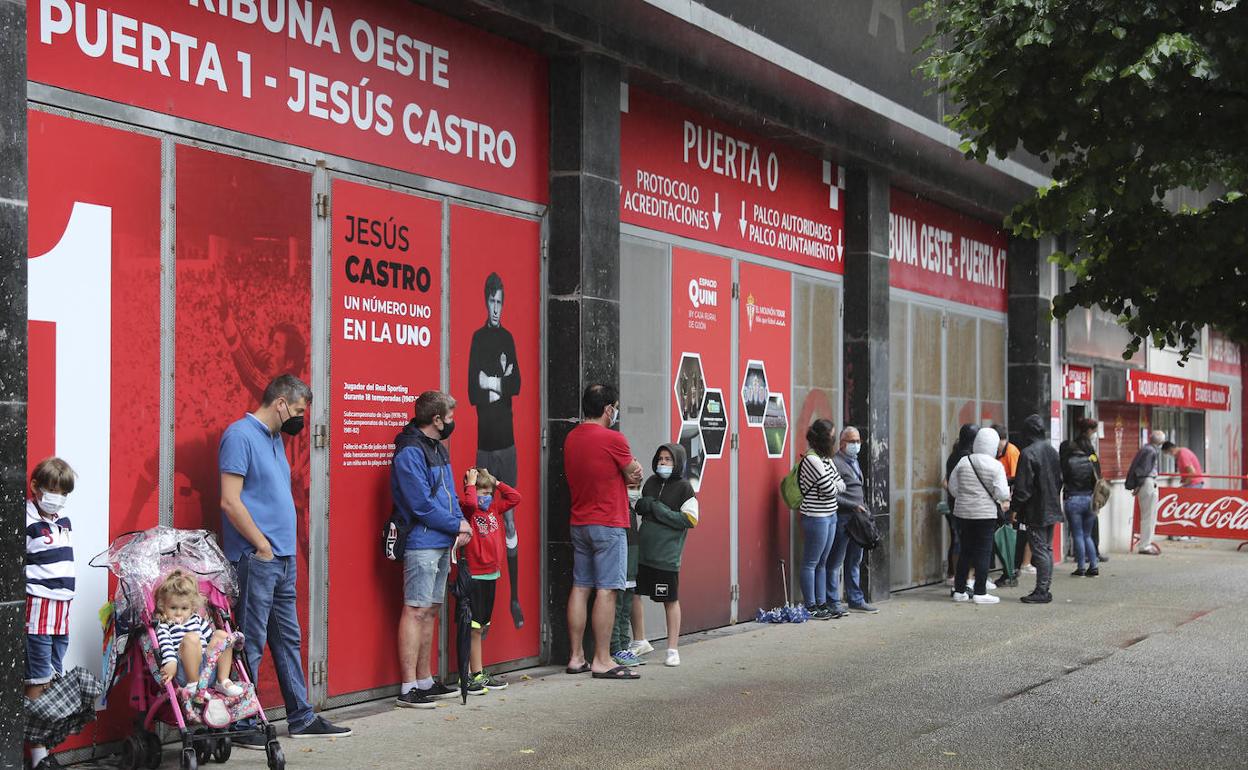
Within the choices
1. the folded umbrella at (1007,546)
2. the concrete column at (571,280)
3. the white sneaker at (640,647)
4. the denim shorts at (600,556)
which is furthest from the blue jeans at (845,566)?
the denim shorts at (600,556)

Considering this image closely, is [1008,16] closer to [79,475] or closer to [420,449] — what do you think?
[420,449]

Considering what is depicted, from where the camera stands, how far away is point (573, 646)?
34.2ft

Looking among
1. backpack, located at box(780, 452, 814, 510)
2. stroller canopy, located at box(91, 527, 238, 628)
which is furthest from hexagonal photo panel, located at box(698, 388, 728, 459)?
stroller canopy, located at box(91, 527, 238, 628)

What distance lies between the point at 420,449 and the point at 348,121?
6.65 ft

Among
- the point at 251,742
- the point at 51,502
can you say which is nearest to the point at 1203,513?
the point at 251,742

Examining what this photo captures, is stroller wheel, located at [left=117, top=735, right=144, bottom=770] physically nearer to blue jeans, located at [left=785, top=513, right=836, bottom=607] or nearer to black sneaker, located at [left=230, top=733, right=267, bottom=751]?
black sneaker, located at [left=230, top=733, right=267, bottom=751]

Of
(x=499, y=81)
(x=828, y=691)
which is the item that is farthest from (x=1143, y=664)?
(x=499, y=81)

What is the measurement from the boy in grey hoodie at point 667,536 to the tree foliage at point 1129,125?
320 cm

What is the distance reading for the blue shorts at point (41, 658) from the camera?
21.6 ft

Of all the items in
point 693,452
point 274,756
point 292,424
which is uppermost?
point 292,424

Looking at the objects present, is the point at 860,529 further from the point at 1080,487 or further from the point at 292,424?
the point at 292,424

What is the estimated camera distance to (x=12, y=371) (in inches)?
253

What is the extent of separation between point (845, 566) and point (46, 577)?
976 centimetres

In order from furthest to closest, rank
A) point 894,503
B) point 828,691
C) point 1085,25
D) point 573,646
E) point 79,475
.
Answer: point 894,503 → point 573,646 → point 828,691 → point 1085,25 → point 79,475
